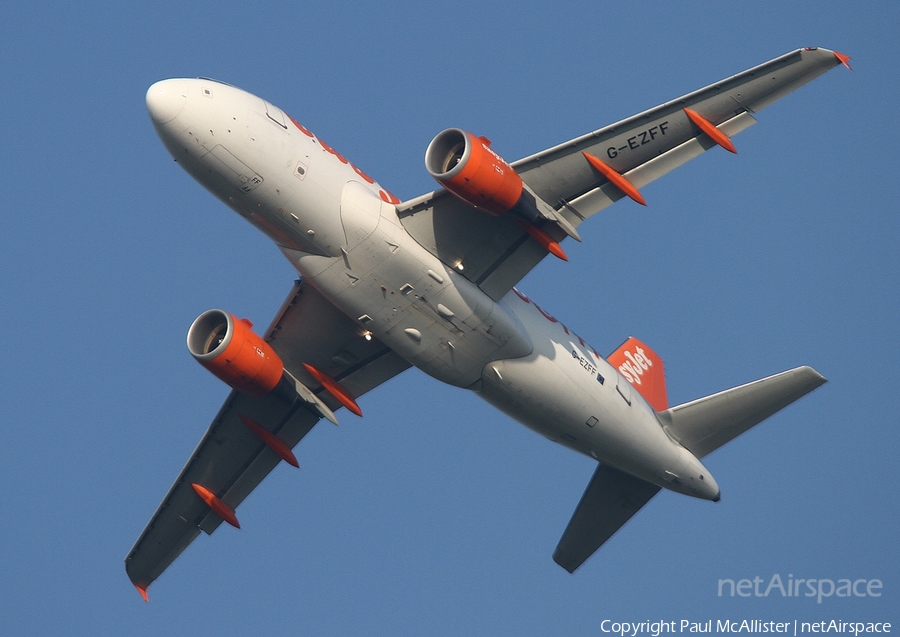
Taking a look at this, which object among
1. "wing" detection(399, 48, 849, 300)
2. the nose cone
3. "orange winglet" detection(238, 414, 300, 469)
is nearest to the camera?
the nose cone

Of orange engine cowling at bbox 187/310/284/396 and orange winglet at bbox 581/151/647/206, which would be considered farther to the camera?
orange engine cowling at bbox 187/310/284/396

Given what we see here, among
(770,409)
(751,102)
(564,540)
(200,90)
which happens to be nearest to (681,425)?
(770,409)

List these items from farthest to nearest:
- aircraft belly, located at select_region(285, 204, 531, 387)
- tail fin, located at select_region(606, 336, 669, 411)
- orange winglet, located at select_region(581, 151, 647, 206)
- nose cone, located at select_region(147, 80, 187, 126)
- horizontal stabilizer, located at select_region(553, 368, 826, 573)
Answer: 1. tail fin, located at select_region(606, 336, 669, 411)
2. horizontal stabilizer, located at select_region(553, 368, 826, 573)
3. orange winglet, located at select_region(581, 151, 647, 206)
4. aircraft belly, located at select_region(285, 204, 531, 387)
5. nose cone, located at select_region(147, 80, 187, 126)

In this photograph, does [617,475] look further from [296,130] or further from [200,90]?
[200,90]

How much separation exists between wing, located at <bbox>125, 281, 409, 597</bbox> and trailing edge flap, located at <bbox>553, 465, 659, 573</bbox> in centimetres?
906

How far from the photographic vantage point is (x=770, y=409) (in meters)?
44.2

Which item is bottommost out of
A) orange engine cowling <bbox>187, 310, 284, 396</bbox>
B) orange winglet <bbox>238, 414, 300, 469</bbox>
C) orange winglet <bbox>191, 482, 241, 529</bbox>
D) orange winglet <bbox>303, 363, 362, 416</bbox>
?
orange winglet <bbox>191, 482, 241, 529</bbox>

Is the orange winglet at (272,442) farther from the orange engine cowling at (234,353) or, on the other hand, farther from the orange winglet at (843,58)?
the orange winglet at (843,58)

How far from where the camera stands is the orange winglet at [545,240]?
1583 inches

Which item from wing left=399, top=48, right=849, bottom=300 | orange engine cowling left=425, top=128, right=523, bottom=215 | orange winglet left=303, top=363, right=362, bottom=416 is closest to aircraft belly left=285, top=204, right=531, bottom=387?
wing left=399, top=48, right=849, bottom=300

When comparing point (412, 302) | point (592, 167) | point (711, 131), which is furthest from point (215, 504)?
point (711, 131)

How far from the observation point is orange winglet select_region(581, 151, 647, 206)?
131 feet

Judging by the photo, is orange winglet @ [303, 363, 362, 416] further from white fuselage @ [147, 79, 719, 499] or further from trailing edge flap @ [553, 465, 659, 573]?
trailing edge flap @ [553, 465, 659, 573]

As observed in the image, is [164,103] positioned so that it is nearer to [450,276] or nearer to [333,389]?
[450,276]
